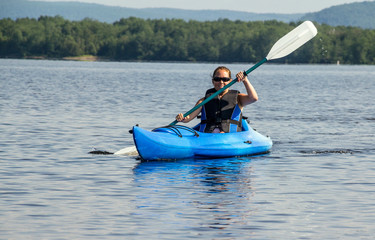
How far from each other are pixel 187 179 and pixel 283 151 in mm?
4507

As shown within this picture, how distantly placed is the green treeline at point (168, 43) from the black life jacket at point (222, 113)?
14458cm

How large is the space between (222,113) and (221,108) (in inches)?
4.7

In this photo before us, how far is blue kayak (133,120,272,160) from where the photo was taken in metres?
A: 13.4

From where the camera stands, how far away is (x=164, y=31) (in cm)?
18962

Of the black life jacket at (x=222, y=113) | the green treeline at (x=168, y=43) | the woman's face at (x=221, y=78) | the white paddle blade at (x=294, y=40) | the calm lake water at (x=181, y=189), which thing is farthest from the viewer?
the green treeline at (x=168, y=43)

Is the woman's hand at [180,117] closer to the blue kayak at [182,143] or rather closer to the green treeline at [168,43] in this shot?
the blue kayak at [182,143]

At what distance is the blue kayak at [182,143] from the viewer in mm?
13375

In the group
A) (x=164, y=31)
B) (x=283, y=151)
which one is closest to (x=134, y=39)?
(x=164, y=31)

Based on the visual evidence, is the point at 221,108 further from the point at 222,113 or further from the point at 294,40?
the point at 294,40

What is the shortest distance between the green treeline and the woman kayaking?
14461 centimetres

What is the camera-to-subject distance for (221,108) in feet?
45.8

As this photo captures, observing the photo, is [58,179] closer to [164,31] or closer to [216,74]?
[216,74]

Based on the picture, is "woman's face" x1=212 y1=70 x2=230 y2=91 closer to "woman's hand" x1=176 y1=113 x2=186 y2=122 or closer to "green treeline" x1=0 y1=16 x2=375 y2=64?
"woman's hand" x1=176 y1=113 x2=186 y2=122

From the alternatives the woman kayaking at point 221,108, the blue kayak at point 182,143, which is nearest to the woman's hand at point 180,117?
the woman kayaking at point 221,108
